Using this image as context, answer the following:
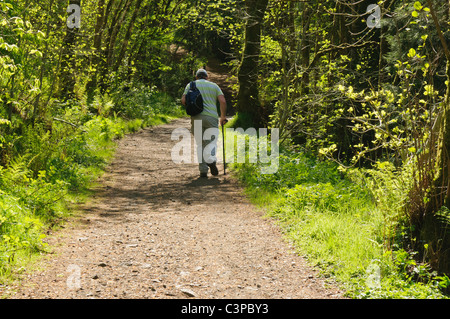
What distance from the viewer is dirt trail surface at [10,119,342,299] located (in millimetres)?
4941

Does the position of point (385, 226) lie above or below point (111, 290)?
above

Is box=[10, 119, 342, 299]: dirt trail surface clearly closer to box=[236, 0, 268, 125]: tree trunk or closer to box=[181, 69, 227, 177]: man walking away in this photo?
box=[181, 69, 227, 177]: man walking away

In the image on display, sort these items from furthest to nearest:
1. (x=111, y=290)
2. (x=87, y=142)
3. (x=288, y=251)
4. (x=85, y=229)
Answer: (x=87, y=142), (x=85, y=229), (x=288, y=251), (x=111, y=290)

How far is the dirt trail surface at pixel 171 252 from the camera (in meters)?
4.94

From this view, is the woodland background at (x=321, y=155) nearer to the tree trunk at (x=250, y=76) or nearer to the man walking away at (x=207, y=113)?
the tree trunk at (x=250, y=76)

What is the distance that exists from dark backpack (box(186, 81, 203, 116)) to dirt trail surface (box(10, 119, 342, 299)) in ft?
5.68

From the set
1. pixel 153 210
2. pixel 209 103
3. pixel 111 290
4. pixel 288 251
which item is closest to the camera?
pixel 111 290

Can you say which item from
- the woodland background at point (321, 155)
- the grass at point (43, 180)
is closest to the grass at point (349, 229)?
the woodland background at point (321, 155)

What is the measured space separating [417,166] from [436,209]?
509 mm

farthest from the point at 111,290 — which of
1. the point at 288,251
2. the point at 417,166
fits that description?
the point at 417,166

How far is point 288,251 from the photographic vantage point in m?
6.21

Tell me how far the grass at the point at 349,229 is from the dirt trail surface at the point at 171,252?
25 centimetres

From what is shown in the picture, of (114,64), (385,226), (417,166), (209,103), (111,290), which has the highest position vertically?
(114,64)
